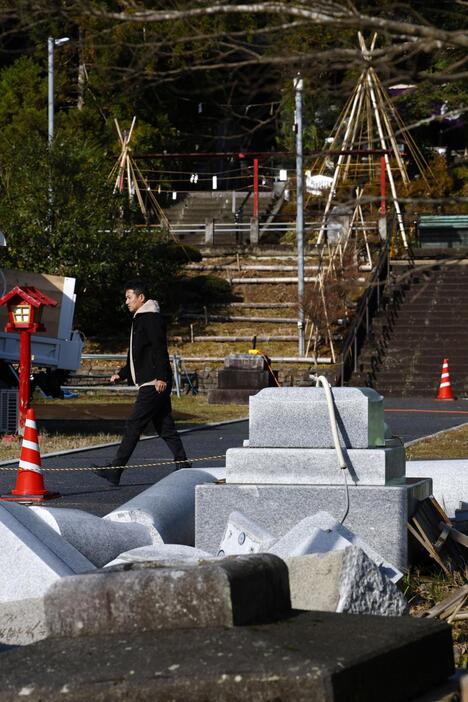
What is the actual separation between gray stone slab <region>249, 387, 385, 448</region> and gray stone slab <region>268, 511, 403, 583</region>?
3.03ft

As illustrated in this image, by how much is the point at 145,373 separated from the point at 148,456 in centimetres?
384

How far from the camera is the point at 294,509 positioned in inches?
306

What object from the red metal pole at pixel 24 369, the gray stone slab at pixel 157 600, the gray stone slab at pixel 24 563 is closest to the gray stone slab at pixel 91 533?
the gray stone slab at pixel 24 563

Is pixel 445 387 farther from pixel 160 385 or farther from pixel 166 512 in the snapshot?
pixel 166 512

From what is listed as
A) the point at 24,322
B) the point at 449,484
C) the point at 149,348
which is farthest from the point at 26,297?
the point at 449,484

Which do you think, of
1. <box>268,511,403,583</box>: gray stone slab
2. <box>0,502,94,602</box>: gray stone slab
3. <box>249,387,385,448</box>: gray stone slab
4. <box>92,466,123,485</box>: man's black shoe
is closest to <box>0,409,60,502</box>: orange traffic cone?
<box>92,466,123,485</box>: man's black shoe

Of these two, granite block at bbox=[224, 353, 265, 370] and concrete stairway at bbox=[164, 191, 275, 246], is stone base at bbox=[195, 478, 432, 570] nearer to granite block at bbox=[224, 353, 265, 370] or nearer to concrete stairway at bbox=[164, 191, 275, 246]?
granite block at bbox=[224, 353, 265, 370]

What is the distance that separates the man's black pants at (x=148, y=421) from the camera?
12539 millimetres

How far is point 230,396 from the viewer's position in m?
28.7

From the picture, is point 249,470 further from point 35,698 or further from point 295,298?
point 295,298

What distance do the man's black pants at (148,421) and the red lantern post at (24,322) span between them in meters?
4.09

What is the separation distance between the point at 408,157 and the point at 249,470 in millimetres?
40506

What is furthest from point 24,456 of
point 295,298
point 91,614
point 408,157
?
point 408,157

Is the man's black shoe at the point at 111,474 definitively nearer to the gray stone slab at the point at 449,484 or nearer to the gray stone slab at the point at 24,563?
the gray stone slab at the point at 449,484
